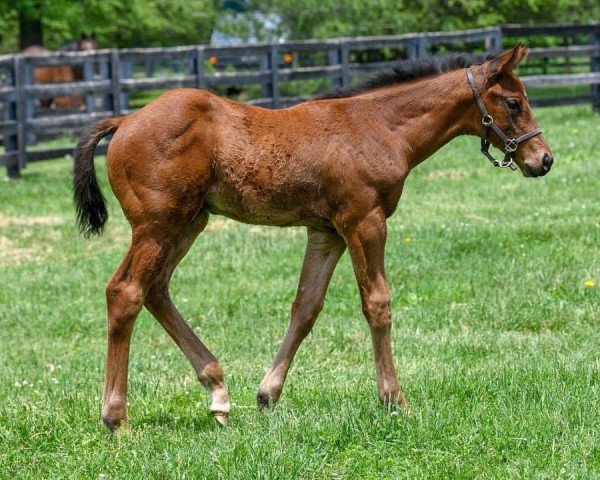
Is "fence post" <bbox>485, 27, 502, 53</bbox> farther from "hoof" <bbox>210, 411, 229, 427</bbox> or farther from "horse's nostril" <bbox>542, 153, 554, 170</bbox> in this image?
"hoof" <bbox>210, 411, 229, 427</bbox>

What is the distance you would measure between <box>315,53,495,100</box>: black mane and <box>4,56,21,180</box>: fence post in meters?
11.7

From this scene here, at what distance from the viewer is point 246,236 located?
1162cm

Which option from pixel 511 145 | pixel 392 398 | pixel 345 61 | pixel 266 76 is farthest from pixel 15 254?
pixel 345 61

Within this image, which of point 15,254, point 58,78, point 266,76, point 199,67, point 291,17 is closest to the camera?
point 15,254

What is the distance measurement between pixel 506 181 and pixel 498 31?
8.16 meters

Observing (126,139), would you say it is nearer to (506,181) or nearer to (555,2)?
(506,181)

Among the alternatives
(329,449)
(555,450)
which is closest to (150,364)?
(329,449)

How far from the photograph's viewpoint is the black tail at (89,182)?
5.80m

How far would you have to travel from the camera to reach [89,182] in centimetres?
580

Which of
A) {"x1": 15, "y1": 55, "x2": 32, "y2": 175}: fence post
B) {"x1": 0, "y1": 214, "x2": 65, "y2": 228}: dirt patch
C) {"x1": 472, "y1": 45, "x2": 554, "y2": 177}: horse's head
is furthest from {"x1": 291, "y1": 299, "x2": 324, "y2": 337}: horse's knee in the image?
{"x1": 15, "y1": 55, "x2": 32, "y2": 175}: fence post

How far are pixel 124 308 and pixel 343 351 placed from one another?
2.39 meters

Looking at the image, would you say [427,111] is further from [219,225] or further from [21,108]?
[21,108]

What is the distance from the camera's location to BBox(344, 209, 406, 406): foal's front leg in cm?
559

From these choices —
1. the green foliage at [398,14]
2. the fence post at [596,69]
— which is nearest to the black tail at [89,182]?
the fence post at [596,69]
